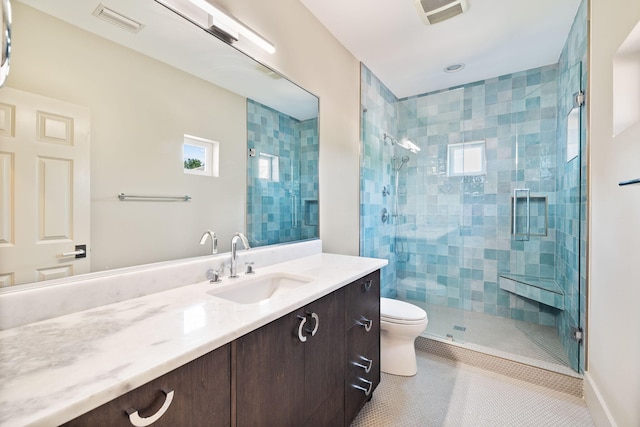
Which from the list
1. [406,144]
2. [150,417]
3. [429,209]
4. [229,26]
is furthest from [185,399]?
[406,144]

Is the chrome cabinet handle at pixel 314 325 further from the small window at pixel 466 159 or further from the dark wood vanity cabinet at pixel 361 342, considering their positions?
the small window at pixel 466 159

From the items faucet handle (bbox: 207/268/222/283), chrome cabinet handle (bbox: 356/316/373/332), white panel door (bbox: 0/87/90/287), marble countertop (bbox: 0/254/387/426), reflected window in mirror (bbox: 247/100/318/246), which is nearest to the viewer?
marble countertop (bbox: 0/254/387/426)

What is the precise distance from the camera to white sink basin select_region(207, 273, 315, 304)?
1215 millimetres

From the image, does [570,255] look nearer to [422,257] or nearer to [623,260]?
[623,260]

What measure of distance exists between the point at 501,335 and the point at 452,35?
101 inches

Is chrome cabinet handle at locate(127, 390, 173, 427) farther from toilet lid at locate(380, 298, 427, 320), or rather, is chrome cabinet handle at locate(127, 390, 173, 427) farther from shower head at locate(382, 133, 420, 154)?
shower head at locate(382, 133, 420, 154)

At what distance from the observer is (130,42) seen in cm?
107

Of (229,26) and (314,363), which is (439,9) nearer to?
(229,26)

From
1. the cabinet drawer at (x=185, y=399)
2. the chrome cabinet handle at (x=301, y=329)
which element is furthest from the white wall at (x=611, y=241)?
the cabinet drawer at (x=185, y=399)

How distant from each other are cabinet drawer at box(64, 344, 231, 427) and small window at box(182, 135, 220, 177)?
2.85 feet

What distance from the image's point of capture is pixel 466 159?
2918 millimetres

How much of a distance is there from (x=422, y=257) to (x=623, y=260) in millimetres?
1886

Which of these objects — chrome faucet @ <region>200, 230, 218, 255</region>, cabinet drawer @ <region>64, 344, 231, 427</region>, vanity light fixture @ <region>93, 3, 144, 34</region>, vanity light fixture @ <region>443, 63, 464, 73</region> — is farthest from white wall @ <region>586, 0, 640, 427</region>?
vanity light fixture @ <region>93, 3, 144, 34</region>

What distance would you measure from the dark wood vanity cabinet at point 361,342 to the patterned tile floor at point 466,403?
16 centimetres
